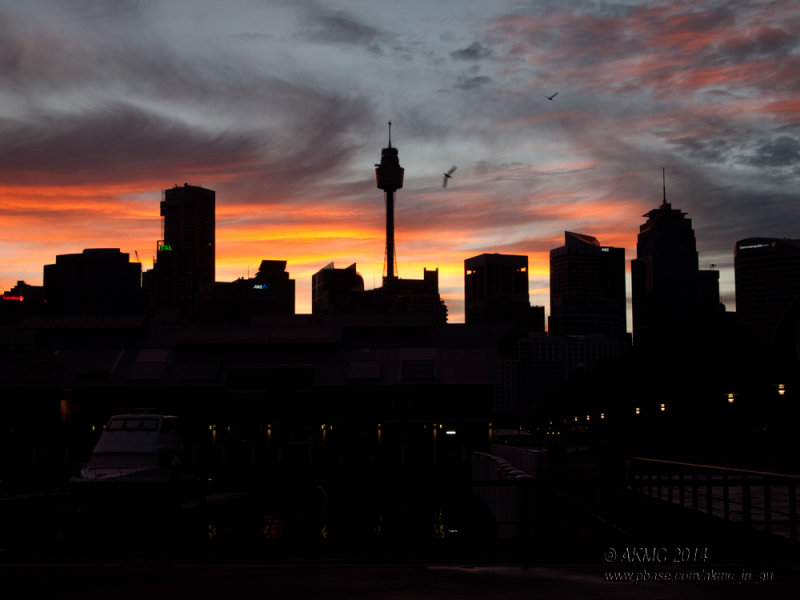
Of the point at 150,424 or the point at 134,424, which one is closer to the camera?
the point at 134,424

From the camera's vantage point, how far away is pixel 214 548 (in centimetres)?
1880

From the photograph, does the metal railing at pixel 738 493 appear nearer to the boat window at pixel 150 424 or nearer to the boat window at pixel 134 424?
the boat window at pixel 150 424

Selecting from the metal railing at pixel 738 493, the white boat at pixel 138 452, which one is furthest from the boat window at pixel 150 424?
the metal railing at pixel 738 493

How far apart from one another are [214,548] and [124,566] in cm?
284

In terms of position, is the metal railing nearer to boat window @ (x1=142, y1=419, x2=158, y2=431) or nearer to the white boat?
the white boat

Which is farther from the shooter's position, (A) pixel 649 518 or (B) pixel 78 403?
(B) pixel 78 403

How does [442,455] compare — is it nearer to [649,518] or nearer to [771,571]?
[649,518]

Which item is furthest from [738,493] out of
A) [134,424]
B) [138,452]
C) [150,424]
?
[134,424]

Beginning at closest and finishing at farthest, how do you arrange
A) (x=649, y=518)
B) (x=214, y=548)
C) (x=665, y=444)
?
1. (x=214, y=548)
2. (x=649, y=518)
3. (x=665, y=444)

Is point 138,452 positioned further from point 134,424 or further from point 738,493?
point 738,493

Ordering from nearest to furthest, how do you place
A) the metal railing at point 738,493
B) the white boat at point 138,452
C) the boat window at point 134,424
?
the metal railing at point 738,493, the white boat at point 138,452, the boat window at point 134,424

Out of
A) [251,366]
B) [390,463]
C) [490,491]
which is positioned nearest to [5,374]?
[251,366]

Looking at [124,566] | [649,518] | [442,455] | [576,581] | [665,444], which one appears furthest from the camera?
[665,444]

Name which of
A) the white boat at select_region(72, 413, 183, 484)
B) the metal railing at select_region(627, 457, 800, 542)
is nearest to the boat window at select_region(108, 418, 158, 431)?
the white boat at select_region(72, 413, 183, 484)
